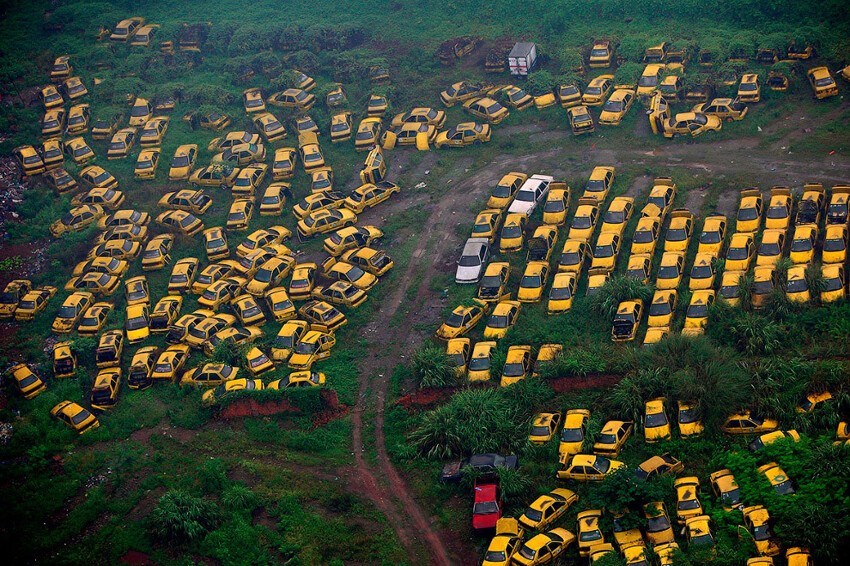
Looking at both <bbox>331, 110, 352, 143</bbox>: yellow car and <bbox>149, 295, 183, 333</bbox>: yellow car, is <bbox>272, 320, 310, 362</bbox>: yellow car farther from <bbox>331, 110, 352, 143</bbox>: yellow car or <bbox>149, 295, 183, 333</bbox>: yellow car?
<bbox>331, 110, 352, 143</bbox>: yellow car

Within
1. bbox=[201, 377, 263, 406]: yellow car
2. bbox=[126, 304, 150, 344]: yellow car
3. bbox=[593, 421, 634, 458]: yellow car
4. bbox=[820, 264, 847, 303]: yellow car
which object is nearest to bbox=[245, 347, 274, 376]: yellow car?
bbox=[201, 377, 263, 406]: yellow car

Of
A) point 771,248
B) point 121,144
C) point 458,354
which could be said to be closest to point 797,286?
point 771,248

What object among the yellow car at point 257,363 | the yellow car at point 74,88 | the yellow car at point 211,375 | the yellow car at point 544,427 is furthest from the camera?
the yellow car at point 74,88

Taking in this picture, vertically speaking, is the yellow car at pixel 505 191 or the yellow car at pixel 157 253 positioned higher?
the yellow car at pixel 505 191

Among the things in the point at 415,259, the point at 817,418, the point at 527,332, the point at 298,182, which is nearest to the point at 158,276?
the point at 298,182

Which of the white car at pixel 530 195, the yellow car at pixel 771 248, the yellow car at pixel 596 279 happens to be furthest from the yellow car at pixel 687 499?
the white car at pixel 530 195

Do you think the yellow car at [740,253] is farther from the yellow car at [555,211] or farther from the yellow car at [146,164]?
the yellow car at [146,164]

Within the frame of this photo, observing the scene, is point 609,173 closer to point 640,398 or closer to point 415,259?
point 415,259
